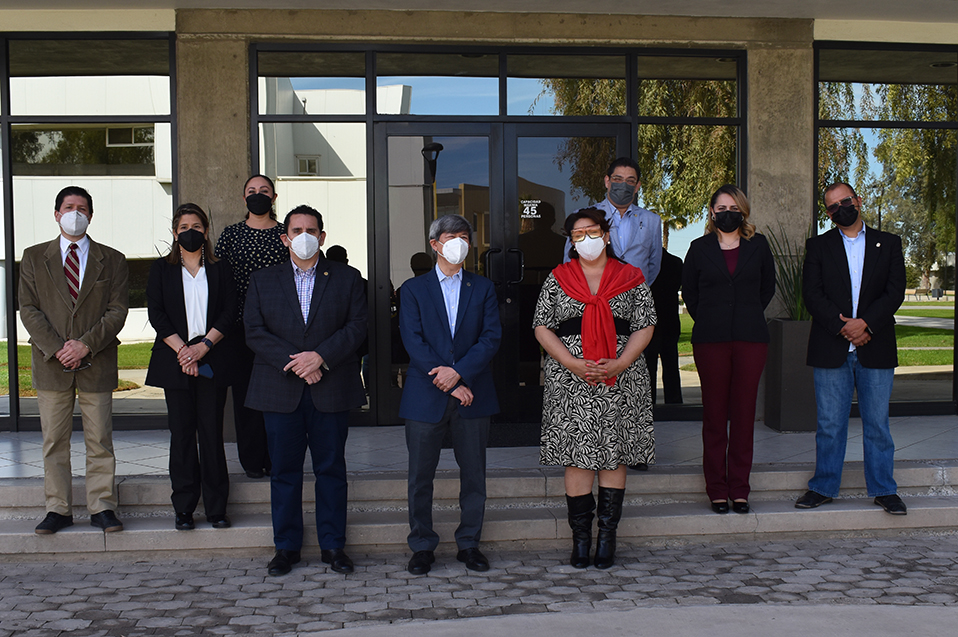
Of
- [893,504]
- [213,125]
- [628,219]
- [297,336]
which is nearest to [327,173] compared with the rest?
[213,125]

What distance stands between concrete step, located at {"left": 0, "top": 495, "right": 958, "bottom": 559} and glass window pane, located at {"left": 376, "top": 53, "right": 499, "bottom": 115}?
123 inches

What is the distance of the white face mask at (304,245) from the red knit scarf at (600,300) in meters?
1.22

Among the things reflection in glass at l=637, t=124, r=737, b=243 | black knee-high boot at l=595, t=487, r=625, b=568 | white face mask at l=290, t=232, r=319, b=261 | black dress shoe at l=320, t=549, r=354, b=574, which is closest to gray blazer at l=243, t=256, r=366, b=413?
white face mask at l=290, t=232, r=319, b=261

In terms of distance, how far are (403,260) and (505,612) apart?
3.40 metres

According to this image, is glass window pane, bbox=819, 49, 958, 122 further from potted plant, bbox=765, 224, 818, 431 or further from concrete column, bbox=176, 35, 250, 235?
concrete column, bbox=176, 35, 250, 235

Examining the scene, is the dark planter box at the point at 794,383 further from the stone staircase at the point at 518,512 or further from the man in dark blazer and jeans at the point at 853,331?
the man in dark blazer and jeans at the point at 853,331

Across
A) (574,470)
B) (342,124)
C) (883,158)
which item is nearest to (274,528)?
(574,470)

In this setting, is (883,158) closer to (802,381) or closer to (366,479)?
(802,381)

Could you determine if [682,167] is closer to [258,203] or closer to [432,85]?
[432,85]

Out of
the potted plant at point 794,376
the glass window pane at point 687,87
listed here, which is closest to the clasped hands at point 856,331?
the potted plant at point 794,376

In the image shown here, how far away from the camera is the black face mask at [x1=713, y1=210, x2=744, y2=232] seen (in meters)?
4.62

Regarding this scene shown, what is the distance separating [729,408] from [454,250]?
5.95ft

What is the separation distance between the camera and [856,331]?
463 cm

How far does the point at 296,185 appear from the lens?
21.2 feet
